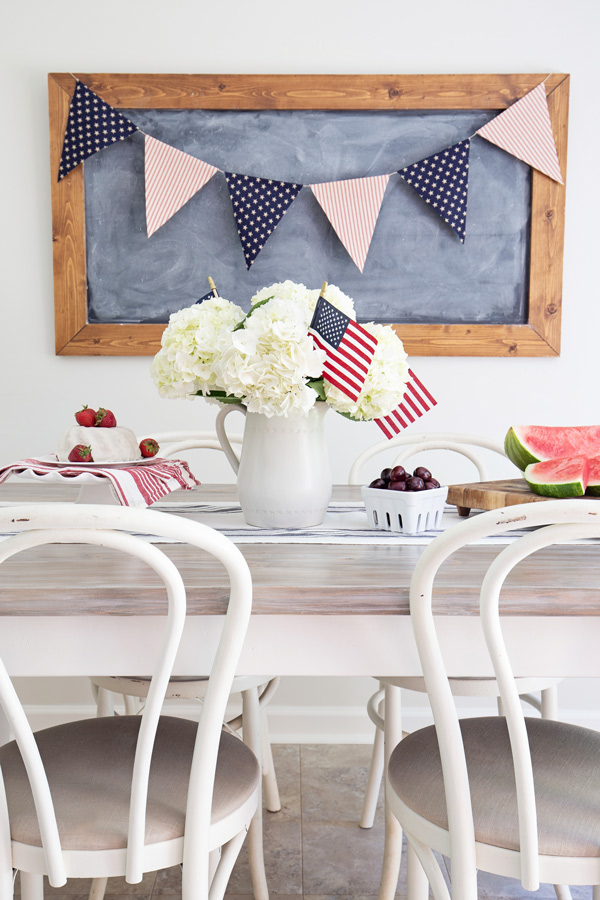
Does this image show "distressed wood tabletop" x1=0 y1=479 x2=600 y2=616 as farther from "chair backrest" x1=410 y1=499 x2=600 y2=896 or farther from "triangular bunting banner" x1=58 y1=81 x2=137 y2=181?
"triangular bunting banner" x1=58 y1=81 x2=137 y2=181

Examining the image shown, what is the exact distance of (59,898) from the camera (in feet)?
5.55

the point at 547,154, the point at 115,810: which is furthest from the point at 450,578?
the point at 547,154

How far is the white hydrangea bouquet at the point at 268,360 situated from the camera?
1.21m

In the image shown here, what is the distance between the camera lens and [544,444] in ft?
5.17

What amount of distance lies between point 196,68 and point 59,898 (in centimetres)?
238

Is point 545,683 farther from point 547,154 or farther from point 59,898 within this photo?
point 547,154

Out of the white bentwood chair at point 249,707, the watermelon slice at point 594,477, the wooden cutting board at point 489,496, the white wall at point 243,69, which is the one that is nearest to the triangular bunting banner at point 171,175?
the white wall at point 243,69

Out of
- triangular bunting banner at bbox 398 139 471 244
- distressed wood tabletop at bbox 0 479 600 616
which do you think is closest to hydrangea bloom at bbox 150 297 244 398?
distressed wood tabletop at bbox 0 479 600 616

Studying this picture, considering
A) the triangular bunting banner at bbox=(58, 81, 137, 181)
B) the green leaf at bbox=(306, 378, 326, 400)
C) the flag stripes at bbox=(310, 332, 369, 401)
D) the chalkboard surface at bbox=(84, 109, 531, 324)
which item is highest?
the triangular bunting banner at bbox=(58, 81, 137, 181)

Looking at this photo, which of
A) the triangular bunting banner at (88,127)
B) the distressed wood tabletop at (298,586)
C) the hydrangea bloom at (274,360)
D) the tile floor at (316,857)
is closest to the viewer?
the distressed wood tabletop at (298,586)

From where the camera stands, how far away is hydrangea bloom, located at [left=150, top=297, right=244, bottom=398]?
4.25 feet

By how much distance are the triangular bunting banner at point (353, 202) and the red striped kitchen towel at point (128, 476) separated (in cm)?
129

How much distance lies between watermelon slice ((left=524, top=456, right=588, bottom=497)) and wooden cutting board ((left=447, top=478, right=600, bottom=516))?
0.06ft

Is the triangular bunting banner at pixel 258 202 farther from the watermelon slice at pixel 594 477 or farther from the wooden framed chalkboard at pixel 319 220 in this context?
the watermelon slice at pixel 594 477
